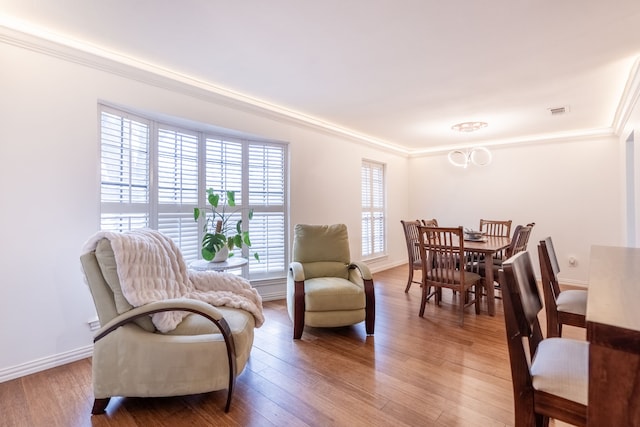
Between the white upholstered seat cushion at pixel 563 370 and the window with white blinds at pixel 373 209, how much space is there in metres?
4.10

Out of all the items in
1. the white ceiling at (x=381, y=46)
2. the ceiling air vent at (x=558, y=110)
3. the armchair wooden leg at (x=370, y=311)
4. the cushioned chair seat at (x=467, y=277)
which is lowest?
the armchair wooden leg at (x=370, y=311)

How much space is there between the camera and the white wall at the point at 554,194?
4.33 metres

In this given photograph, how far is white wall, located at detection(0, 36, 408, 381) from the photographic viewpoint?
1.98 m

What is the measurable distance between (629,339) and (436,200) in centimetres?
572

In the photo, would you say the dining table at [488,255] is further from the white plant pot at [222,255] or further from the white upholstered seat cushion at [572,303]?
the white plant pot at [222,255]

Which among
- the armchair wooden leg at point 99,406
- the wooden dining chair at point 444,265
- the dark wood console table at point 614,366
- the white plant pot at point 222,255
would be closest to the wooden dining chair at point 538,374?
the dark wood console table at point 614,366

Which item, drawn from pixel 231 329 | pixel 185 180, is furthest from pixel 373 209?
pixel 231 329

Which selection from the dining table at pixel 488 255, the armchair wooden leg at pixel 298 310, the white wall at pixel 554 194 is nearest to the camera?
the armchair wooden leg at pixel 298 310

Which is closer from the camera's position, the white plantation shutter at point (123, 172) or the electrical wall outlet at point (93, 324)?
the electrical wall outlet at point (93, 324)

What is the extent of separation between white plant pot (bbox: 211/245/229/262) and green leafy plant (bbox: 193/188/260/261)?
1.2 inches

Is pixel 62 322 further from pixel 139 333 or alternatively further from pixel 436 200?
pixel 436 200

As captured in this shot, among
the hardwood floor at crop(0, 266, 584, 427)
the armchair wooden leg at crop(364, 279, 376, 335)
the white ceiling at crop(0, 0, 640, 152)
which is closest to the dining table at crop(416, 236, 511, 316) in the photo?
the hardwood floor at crop(0, 266, 584, 427)

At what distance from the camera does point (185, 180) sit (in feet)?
10.4

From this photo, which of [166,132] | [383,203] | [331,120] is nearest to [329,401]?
[166,132]
